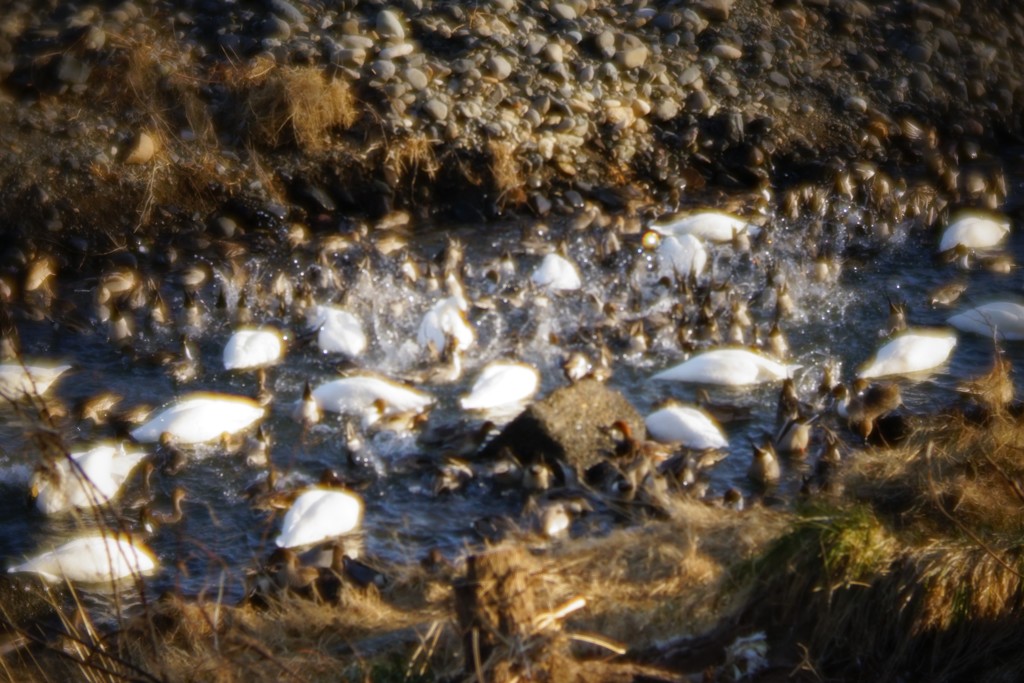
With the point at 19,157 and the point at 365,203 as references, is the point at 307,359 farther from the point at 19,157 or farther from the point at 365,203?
the point at 19,157

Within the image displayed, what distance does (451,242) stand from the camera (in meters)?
9.45

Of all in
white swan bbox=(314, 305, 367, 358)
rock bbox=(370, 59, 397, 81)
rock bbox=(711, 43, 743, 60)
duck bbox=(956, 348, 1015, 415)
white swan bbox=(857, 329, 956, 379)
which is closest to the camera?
duck bbox=(956, 348, 1015, 415)

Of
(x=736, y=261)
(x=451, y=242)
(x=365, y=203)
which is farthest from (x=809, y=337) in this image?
(x=365, y=203)

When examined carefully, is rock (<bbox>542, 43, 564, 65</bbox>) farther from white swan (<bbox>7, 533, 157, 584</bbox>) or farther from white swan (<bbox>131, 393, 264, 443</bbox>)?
white swan (<bbox>7, 533, 157, 584</bbox>)

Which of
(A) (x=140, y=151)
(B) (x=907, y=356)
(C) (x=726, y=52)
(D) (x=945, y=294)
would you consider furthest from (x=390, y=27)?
(B) (x=907, y=356)

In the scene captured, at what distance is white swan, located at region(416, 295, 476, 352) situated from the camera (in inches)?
318

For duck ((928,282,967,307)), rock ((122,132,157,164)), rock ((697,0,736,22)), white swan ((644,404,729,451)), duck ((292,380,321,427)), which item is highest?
rock ((697,0,736,22))

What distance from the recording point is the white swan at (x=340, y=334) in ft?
→ 26.8

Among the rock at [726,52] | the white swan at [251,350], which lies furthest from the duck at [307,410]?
the rock at [726,52]

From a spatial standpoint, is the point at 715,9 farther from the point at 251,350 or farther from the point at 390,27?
the point at 251,350

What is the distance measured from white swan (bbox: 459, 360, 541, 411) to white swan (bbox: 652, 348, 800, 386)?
0.83 meters

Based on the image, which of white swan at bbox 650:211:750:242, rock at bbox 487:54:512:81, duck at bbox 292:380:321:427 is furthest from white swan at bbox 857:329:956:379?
rock at bbox 487:54:512:81

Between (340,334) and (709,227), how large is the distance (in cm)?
328

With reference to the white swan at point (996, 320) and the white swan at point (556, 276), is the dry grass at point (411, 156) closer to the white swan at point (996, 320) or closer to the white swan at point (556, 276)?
the white swan at point (556, 276)
